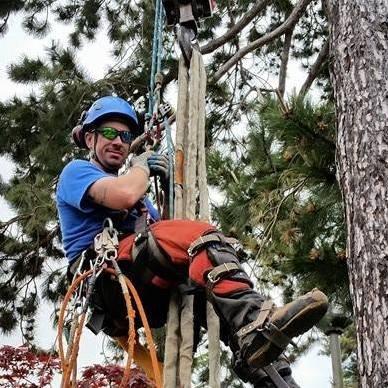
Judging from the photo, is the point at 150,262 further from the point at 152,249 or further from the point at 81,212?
the point at 81,212

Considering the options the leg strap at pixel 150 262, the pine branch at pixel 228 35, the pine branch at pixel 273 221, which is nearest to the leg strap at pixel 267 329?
the leg strap at pixel 150 262

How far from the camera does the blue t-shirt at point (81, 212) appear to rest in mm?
2623

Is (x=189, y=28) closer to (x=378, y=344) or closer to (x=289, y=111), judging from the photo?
(x=289, y=111)

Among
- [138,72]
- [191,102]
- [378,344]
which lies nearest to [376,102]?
[191,102]

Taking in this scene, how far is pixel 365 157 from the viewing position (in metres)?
2.84

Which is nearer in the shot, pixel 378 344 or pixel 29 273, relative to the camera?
pixel 378 344

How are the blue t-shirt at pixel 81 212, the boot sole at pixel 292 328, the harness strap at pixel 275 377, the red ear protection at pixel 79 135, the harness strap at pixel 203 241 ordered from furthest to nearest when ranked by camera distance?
the red ear protection at pixel 79 135 → the blue t-shirt at pixel 81 212 → the harness strap at pixel 203 241 → the harness strap at pixel 275 377 → the boot sole at pixel 292 328

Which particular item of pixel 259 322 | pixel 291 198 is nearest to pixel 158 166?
pixel 259 322

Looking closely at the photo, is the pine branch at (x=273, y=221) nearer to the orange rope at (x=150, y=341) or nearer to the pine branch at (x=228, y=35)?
the pine branch at (x=228, y=35)

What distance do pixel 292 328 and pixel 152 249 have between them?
53 centimetres

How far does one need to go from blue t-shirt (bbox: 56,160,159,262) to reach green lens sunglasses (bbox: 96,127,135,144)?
119 mm

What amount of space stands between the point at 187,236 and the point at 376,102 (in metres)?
0.95

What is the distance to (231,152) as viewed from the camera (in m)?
6.43

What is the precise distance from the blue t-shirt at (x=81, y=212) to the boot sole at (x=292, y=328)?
0.74 m
